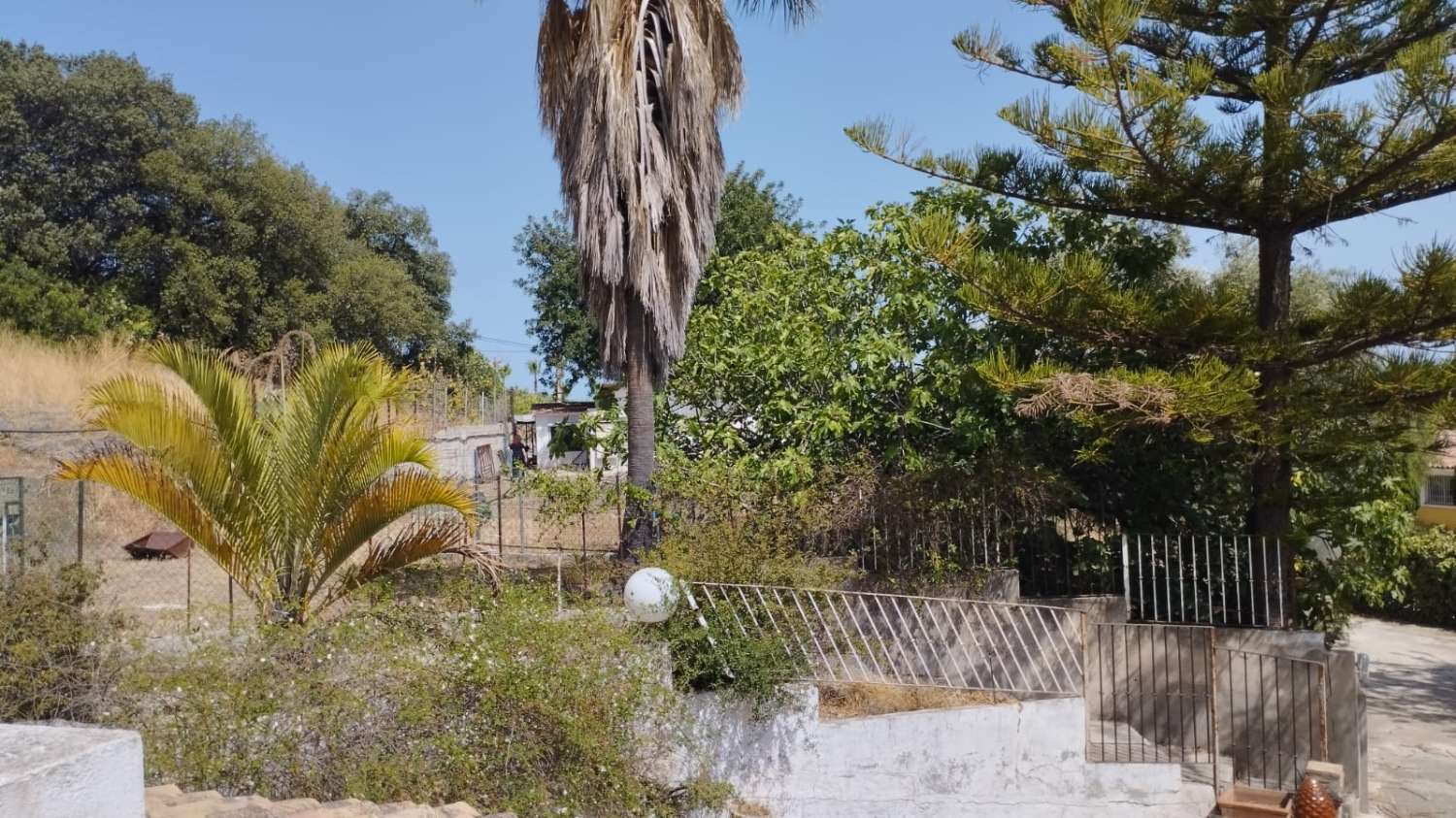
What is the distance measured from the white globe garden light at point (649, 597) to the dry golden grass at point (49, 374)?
9996 millimetres

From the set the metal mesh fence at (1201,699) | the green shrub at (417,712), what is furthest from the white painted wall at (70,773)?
the metal mesh fence at (1201,699)

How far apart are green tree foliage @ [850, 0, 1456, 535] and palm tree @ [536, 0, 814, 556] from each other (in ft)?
5.33

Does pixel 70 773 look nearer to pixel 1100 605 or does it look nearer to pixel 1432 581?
pixel 1100 605

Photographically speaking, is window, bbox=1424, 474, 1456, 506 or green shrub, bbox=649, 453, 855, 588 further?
window, bbox=1424, 474, 1456, 506

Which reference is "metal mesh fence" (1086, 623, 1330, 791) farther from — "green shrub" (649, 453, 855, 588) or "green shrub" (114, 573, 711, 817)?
"green shrub" (114, 573, 711, 817)

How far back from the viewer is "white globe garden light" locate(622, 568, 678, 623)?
7465 mm

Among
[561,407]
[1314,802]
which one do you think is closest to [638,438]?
[1314,802]

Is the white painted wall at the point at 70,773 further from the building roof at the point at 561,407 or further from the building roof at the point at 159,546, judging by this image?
the building roof at the point at 561,407

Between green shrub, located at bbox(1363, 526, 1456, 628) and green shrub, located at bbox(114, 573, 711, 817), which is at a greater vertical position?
green shrub, located at bbox(114, 573, 711, 817)

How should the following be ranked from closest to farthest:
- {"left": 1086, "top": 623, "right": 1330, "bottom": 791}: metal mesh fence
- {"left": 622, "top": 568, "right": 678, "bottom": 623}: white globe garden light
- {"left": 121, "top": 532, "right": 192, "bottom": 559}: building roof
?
{"left": 622, "top": 568, "right": 678, "bottom": 623}: white globe garden light, {"left": 1086, "top": 623, "right": 1330, "bottom": 791}: metal mesh fence, {"left": 121, "top": 532, "right": 192, "bottom": 559}: building roof

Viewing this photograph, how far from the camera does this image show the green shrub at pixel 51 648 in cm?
609

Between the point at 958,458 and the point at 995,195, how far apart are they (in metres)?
2.87

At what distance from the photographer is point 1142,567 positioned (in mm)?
10359

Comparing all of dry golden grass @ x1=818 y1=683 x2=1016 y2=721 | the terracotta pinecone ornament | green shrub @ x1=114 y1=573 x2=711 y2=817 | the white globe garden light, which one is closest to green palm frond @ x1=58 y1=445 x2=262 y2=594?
green shrub @ x1=114 y1=573 x2=711 y2=817
